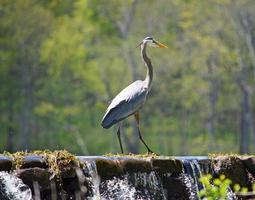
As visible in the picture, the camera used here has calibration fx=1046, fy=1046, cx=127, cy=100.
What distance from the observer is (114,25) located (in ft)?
185

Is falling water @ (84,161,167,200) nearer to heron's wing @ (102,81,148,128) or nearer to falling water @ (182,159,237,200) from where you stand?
falling water @ (182,159,237,200)

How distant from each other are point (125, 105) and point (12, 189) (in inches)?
177

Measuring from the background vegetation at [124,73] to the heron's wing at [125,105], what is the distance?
3147 centimetres

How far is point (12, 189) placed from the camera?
1264 cm

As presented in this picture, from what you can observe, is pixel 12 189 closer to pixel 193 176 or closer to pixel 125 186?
pixel 125 186

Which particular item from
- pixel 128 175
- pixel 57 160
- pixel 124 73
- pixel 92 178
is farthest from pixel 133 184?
pixel 124 73

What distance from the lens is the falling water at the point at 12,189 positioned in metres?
12.6

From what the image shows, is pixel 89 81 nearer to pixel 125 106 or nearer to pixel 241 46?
pixel 241 46

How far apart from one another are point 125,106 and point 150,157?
2223 mm

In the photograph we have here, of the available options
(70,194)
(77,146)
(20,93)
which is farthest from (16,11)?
(70,194)

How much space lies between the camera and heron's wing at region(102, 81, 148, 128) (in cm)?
1666

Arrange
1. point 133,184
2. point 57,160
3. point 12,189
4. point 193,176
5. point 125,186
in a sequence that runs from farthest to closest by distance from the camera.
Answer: point 193,176 < point 133,184 < point 125,186 < point 57,160 < point 12,189

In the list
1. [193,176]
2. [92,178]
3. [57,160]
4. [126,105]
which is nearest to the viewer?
[57,160]

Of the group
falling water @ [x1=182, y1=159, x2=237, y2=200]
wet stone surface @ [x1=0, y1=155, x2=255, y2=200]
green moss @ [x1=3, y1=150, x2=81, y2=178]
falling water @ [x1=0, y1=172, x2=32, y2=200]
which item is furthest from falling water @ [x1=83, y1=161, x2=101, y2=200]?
falling water @ [x1=182, y1=159, x2=237, y2=200]
